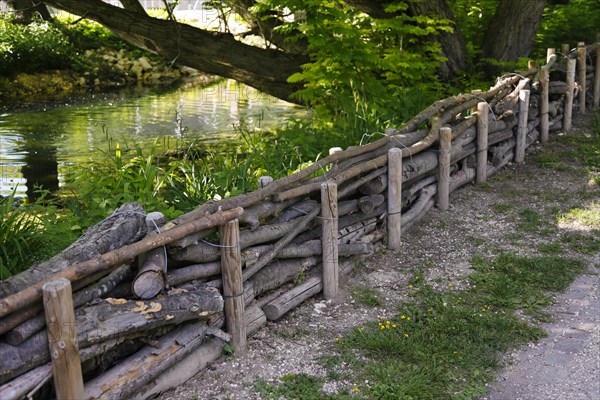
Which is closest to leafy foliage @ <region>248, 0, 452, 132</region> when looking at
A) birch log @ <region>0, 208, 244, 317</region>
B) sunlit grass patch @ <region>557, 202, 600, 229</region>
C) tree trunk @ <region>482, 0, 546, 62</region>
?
tree trunk @ <region>482, 0, 546, 62</region>

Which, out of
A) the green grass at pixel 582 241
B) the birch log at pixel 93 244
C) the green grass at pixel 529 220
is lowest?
the green grass at pixel 582 241

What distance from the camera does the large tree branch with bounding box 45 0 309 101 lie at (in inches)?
409

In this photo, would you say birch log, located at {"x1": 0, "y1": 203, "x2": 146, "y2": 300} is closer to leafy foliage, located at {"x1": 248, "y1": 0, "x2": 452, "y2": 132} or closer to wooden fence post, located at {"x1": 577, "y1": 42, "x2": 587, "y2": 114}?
leafy foliage, located at {"x1": 248, "y1": 0, "x2": 452, "y2": 132}

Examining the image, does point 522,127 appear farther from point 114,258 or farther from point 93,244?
point 114,258

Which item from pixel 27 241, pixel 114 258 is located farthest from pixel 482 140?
pixel 114 258

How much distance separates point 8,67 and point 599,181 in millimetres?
15566

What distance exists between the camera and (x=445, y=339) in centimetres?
524

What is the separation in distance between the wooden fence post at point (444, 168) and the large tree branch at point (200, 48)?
169 inches

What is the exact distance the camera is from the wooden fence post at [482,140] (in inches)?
337

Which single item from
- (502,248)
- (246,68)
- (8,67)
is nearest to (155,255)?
(502,248)

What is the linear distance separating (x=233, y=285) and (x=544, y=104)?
6919mm

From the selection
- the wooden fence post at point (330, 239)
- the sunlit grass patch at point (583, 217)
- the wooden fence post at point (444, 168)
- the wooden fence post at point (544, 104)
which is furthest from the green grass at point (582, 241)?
the wooden fence post at point (544, 104)

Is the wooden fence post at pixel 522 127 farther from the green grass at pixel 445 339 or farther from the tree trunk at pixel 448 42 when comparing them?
the green grass at pixel 445 339

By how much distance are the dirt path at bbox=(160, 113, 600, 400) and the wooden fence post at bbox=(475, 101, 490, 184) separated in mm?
186
